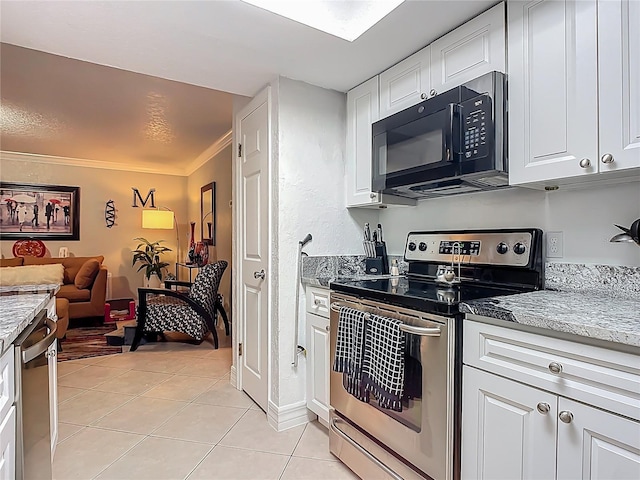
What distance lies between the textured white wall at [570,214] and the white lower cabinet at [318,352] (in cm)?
82

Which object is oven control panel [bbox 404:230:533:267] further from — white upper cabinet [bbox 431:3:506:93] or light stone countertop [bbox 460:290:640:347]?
white upper cabinet [bbox 431:3:506:93]

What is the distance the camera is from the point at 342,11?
70.6 inches

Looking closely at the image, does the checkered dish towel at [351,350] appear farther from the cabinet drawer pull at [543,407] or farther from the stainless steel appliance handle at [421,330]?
the cabinet drawer pull at [543,407]

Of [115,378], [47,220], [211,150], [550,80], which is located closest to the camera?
[550,80]

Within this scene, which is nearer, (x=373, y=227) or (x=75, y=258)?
(x=373, y=227)

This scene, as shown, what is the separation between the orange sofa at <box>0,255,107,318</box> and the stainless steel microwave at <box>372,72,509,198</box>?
14.4 ft

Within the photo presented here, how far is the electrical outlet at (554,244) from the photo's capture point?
5.33 ft

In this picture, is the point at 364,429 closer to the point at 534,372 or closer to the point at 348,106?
the point at 534,372

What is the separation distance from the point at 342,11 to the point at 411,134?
2.19 ft

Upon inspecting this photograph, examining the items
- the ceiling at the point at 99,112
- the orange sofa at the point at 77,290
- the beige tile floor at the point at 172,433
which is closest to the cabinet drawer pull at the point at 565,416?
the beige tile floor at the point at 172,433

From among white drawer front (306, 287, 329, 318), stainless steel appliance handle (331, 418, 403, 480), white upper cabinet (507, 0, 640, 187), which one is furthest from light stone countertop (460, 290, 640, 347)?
white drawer front (306, 287, 329, 318)

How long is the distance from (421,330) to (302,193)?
3.88ft

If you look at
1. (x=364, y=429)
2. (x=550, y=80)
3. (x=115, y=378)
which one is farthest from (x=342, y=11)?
(x=115, y=378)

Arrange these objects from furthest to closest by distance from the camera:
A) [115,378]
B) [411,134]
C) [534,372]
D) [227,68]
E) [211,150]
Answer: [211,150] → [115,378] → [227,68] → [411,134] → [534,372]
